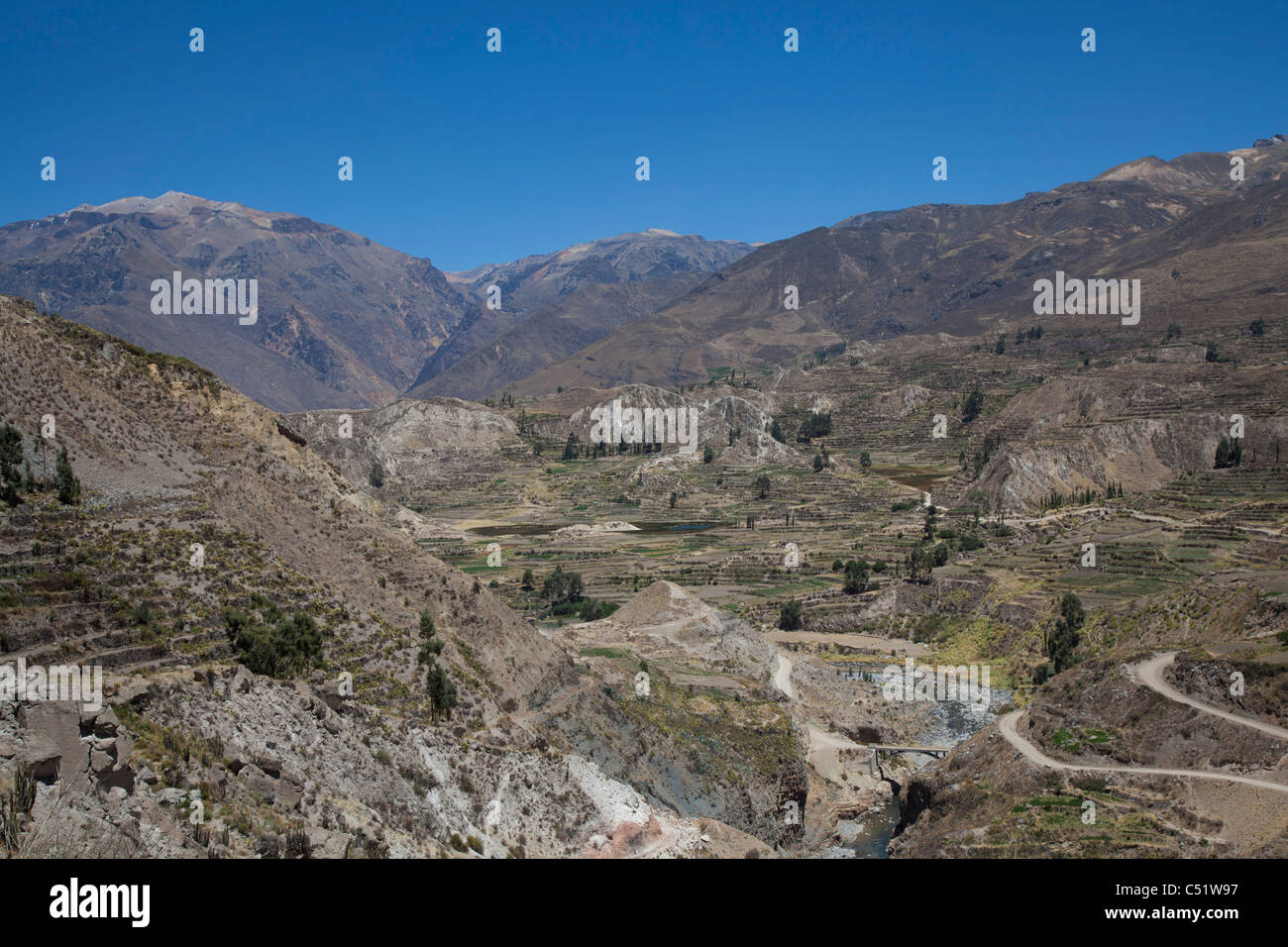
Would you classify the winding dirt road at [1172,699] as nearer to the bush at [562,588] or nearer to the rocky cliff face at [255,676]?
the rocky cliff face at [255,676]

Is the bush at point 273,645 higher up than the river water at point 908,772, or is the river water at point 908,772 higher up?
the bush at point 273,645

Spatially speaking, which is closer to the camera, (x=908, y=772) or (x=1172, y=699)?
(x=1172, y=699)

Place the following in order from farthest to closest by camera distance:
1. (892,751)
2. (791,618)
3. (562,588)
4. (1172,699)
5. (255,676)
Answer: (562,588), (791,618), (892,751), (1172,699), (255,676)

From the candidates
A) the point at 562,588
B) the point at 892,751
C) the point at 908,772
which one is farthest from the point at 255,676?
the point at 562,588


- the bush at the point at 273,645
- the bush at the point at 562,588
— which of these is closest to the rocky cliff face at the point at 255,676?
the bush at the point at 273,645

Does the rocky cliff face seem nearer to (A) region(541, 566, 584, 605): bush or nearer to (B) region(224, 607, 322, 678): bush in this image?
(B) region(224, 607, 322, 678): bush

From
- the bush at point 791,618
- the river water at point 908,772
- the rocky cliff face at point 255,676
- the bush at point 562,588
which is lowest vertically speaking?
the river water at point 908,772

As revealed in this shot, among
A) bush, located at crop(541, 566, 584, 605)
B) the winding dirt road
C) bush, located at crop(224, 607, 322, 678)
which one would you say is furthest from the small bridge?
bush, located at crop(541, 566, 584, 605)

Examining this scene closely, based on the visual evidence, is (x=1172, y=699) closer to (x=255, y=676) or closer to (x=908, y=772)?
(x=908, y=772)

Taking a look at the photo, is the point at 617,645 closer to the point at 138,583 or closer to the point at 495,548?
the point at 138,583
